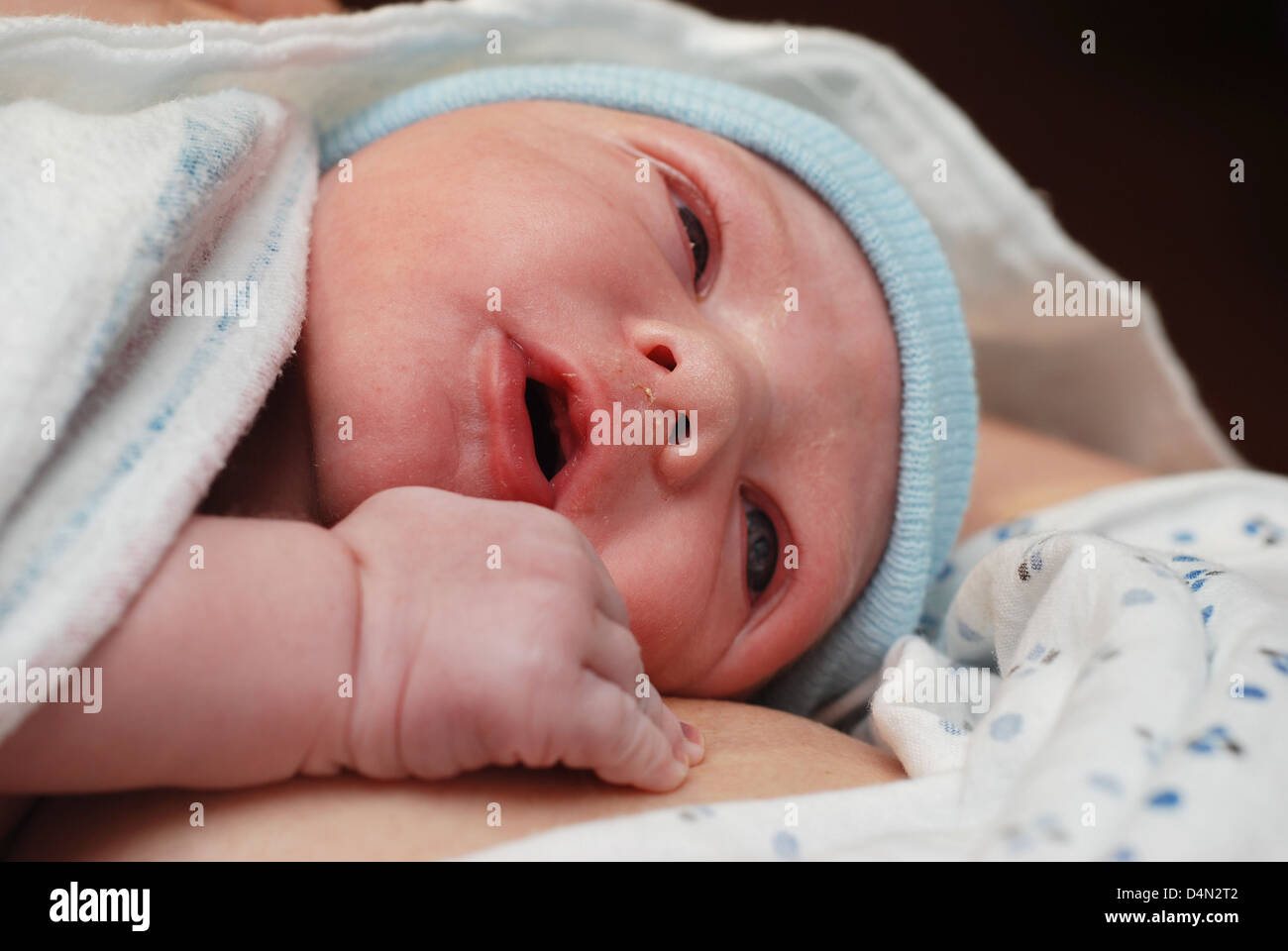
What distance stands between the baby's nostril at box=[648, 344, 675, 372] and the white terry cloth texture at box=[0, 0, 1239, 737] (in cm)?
31

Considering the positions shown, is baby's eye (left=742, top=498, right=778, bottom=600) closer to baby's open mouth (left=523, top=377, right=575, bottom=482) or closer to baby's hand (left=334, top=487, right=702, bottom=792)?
baby's open mouth (left=523, top=377, right=575, bottom=482)

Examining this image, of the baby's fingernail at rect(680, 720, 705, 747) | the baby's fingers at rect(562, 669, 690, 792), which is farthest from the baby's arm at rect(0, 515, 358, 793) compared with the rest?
the baby's fingernail at rect(680, 720, 705, 747)

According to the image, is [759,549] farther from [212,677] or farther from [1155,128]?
[1155,128]

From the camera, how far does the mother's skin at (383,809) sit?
70 centimetres

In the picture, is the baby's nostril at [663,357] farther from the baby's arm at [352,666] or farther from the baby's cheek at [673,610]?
the baby's arm at [352,666]

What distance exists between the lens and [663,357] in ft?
3.23

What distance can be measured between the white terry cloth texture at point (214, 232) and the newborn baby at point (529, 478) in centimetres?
5

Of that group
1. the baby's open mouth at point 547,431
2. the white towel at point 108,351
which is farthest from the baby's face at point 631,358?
the white towel at point 108,351

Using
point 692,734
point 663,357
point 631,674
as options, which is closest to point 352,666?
point 631,674
